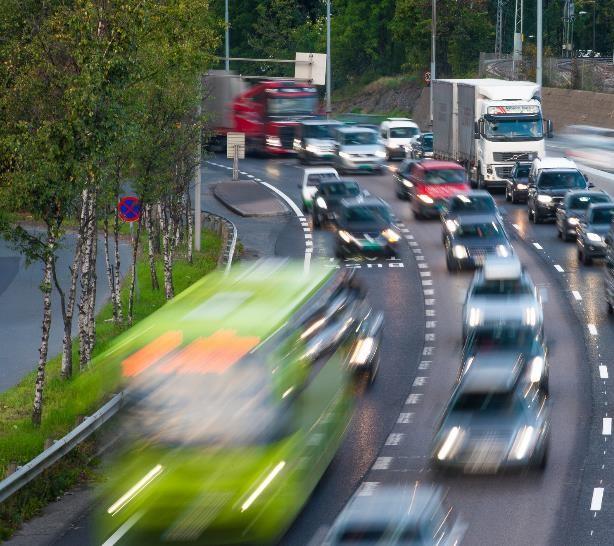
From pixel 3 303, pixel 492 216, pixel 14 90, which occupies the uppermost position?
pixel 14 90

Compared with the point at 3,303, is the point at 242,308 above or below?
above

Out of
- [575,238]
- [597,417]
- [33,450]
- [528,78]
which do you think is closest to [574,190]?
[575,238]

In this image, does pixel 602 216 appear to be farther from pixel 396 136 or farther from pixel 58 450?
pixel 396 136

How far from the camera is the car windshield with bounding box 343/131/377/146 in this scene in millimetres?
65750

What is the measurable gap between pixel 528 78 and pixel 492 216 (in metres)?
52.6

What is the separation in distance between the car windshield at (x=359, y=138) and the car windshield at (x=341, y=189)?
13.2 meters

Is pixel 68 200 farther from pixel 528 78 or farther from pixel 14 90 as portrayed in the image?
pixel 528 78

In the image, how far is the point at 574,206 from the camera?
4812cm

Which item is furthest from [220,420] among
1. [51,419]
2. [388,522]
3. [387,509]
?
[51,419]

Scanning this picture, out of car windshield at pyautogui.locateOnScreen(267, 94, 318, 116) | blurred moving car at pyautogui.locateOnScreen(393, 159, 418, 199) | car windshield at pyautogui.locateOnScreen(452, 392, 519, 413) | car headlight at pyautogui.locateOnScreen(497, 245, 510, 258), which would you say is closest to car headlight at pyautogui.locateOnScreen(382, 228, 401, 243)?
car headlight at pyautogui.locateOnScreen(497, 245, 510, 258)

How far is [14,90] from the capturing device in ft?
95.2

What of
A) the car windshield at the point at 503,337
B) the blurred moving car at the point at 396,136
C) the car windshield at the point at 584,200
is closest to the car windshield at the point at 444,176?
the car windshield at the point at 584,200

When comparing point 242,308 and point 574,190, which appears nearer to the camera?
point 242,308

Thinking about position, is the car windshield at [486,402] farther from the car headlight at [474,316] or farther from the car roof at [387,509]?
the car roof at [387,509]
